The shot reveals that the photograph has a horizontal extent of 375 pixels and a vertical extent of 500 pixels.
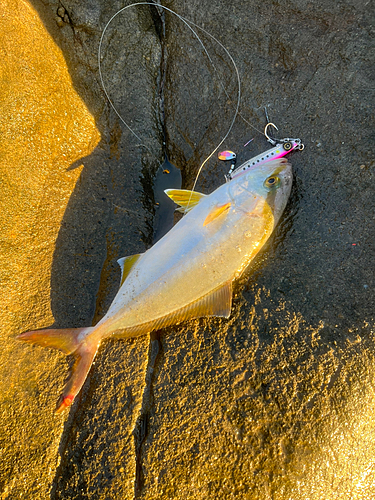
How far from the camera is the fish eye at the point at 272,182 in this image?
99.8 inches

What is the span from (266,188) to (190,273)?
1011 mm

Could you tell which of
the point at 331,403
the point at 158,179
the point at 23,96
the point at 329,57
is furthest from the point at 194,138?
the point at 331,403

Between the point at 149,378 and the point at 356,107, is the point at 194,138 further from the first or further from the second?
the point at 149,378

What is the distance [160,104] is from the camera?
3.18 meters

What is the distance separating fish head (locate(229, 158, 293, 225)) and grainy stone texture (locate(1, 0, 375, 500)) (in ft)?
0.50

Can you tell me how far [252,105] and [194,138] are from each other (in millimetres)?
648

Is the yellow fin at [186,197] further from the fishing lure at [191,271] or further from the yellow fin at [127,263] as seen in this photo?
the yellow fin at [127,263]

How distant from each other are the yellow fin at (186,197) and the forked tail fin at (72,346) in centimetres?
136

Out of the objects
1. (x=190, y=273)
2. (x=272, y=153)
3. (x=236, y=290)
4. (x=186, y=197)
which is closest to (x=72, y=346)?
(x=190, y=273)

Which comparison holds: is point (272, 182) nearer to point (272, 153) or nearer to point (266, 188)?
point (266, 188)

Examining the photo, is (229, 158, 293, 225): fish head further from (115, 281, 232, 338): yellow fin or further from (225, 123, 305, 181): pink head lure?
(115, 281, 232, 338): yellow fin

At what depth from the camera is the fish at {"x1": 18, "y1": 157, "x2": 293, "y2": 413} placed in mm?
2418

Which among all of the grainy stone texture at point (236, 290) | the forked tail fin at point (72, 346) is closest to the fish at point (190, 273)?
the forked tail fin at point (72, 346)

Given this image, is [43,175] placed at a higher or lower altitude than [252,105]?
lower
